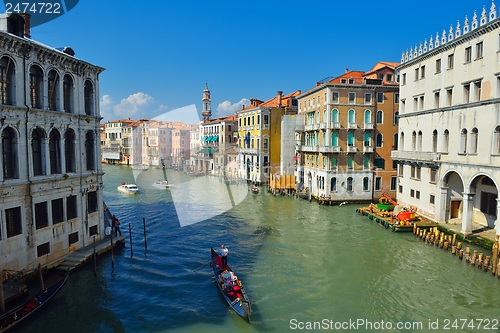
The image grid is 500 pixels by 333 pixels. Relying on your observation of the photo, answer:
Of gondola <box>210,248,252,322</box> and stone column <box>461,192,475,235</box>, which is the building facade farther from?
gondola <box>210,248,252,322</box>

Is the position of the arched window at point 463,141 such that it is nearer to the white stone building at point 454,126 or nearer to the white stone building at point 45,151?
the white stone building at point 454,126

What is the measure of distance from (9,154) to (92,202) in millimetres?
4849

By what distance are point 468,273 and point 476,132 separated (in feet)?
25.6

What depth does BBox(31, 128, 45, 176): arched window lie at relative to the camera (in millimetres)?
14159

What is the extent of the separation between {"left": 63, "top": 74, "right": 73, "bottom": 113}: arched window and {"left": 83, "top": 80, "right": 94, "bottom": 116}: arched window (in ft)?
3.56

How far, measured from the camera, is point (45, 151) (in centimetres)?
1444

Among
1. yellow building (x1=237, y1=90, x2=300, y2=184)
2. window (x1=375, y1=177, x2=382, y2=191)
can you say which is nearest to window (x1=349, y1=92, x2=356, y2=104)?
window (x1=375, y1=177, x2=382, y2=191)

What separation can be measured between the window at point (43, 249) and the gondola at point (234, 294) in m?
6.85

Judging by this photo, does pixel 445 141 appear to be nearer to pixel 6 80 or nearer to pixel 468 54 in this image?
pixel 468 54

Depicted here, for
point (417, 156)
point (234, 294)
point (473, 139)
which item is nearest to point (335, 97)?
point (417, 156)

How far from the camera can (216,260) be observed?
15.7 metres

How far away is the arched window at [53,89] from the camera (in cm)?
1477

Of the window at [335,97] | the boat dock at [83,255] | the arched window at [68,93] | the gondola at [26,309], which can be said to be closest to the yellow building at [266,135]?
the window at [335,97]

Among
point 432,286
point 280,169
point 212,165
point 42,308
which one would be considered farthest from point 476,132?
point 212,165
